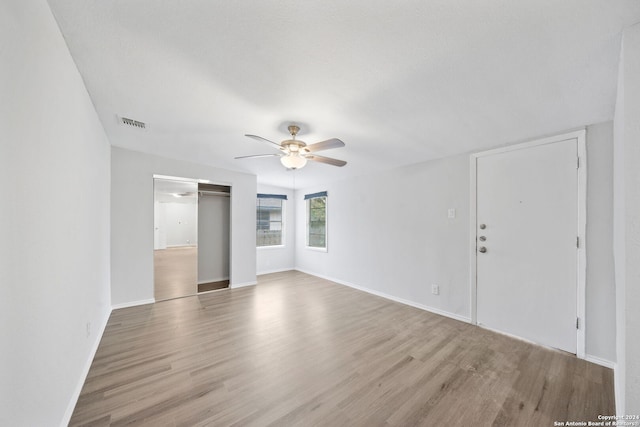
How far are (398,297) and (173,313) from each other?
3.31 m

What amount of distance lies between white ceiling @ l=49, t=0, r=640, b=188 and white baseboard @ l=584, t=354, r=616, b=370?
7.03 ft

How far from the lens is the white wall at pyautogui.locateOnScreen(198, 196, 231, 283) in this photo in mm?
4367

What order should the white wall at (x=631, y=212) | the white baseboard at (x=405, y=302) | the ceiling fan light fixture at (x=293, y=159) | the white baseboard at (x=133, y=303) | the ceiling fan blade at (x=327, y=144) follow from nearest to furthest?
the white wall at (x=631, y=212), the ceiling fan blade at (x=327, y=144), the ceiling fan light fixture at (x=293, y=159), the white baseboard at (x=405, y=302), the white baseboard at (x=133, y=303)

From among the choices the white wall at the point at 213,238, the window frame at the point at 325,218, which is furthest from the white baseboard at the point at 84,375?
the window frame at the point at 325,218

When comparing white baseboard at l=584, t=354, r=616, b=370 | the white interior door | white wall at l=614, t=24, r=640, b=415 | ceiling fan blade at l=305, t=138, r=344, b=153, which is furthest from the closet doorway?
white baseboard at l=584, t=354, r=616, b=370

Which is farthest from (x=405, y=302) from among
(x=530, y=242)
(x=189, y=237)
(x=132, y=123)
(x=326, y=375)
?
(x=132, y=123)

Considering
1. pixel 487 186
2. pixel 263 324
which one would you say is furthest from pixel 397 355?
pixel 487 186

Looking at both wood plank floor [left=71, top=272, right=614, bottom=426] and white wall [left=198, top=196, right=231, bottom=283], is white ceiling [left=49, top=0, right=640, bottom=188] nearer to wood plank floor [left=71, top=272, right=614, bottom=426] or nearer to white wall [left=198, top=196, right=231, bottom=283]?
white wall [left=198, top=196, right=231, bottom=283]

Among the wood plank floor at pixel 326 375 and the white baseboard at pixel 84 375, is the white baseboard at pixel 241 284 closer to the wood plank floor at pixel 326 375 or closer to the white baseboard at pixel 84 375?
the wood plank floor at pixel 326 375

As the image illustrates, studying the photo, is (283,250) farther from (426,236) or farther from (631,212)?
(631,212)

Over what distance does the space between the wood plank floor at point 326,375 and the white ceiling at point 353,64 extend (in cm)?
224

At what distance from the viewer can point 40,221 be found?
116 centimetres

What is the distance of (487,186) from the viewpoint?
2.87 metres

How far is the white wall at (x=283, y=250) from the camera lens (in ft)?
18.5
